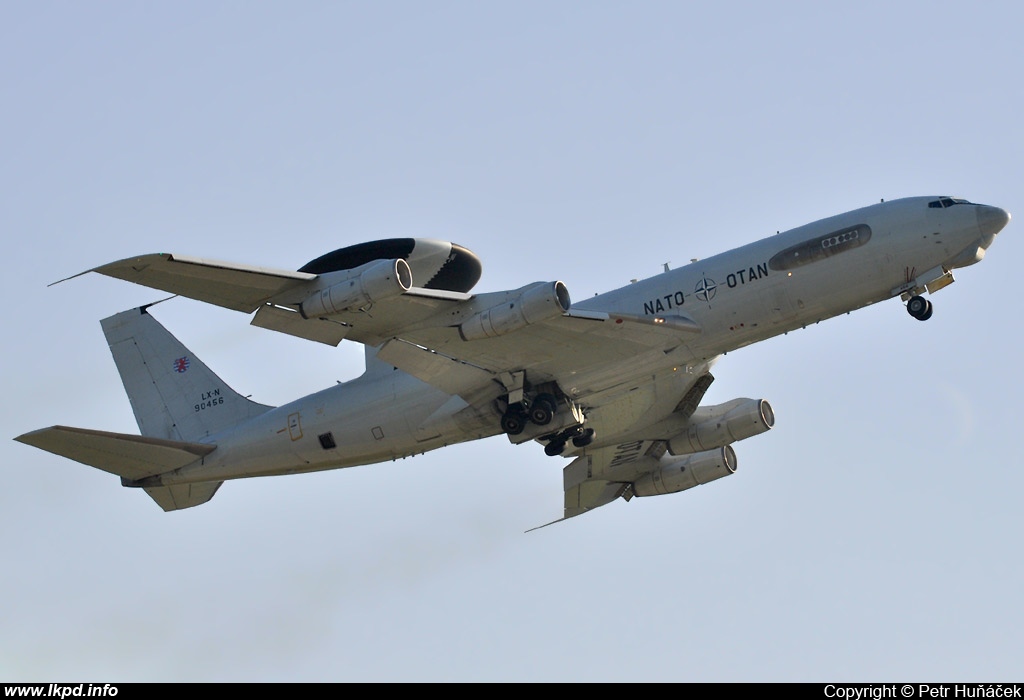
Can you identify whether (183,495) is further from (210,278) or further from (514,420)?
(210,278)

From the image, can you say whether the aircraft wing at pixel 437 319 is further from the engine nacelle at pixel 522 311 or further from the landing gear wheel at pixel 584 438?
the landing gear wheel at pixel 584 438

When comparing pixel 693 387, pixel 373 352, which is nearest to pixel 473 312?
pixel 373 352

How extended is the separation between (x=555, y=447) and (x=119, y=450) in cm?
1478

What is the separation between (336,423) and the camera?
145 feet

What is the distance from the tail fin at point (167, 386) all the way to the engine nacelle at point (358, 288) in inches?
490

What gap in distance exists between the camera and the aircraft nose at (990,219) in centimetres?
4044

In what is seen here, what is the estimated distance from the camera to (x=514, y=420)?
4247 centimetres

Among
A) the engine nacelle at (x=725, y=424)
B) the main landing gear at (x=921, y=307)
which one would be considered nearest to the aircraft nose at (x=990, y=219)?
the main landing gear at (x=921, y=307)

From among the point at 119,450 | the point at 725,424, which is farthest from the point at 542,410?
the point at 119,450
